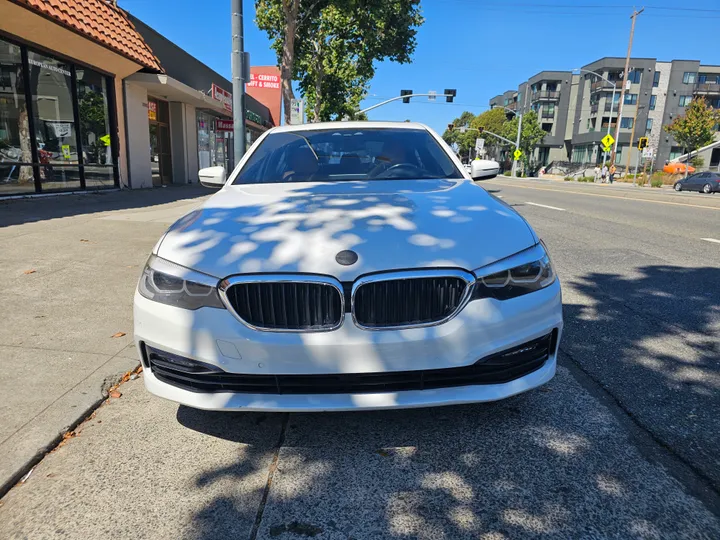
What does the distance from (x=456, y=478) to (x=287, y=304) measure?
3.34ft

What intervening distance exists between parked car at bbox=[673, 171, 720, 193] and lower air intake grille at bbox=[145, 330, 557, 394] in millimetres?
38284

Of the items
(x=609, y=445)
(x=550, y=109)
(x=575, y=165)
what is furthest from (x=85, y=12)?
(x=550, y=109)

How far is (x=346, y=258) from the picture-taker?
208cm

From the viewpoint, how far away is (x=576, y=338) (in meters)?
3.61

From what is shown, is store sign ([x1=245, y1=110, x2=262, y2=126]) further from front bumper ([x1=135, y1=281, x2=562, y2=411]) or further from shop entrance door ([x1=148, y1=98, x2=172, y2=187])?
front bumper ([x1=135, y1=281, x2=562, y2=411])

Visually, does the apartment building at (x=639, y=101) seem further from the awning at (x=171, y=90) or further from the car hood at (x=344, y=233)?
the car hood at (x=344, y=233)

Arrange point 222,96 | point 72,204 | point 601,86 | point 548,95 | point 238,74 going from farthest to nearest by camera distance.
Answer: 1. point 548,95
2. point 601,86
3. point 222,96
4. point 72,204
5. point 238,74

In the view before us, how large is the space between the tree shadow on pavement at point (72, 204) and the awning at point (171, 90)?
3153mm

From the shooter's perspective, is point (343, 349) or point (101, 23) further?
point (101, 23)

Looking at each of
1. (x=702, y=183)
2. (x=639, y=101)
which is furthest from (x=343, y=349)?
(x=639, y=101)

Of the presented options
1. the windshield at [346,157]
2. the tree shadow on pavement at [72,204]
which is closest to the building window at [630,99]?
the tree shadow on pavement at [72,204]

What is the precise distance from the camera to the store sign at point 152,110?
16.5 metres

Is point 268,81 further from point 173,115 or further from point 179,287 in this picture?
point 179,287

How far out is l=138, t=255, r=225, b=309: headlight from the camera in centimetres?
208
